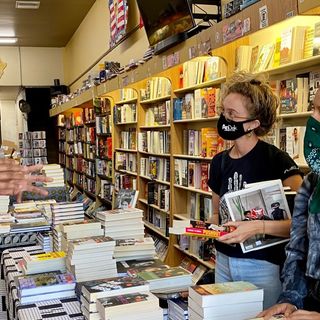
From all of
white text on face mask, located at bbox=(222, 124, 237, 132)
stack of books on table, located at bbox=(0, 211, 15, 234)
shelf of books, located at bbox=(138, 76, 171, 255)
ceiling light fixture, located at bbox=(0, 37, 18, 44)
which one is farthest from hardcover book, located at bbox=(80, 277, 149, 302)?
ceiling light fixture, located at bbox=(0, 37, 18, 44)

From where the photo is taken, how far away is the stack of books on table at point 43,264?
244 centimetres

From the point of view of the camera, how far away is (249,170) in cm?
205

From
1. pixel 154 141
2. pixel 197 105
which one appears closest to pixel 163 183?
pixel 154 141

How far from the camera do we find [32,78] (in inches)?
552

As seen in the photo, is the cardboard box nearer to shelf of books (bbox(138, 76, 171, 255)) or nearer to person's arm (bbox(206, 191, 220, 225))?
person's arm (bbox(206, 191, 220, 225))

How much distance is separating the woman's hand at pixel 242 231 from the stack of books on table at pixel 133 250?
93 centimetres

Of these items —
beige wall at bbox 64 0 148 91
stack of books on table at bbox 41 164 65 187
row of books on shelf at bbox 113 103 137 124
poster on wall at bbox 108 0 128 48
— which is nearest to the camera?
stack of books on table at bbox 41 164 65 187

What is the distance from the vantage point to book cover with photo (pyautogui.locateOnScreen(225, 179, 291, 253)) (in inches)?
73.7

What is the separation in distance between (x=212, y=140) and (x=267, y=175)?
2.34 m

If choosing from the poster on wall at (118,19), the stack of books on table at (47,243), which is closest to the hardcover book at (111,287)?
the stack of books on table at (47,243)

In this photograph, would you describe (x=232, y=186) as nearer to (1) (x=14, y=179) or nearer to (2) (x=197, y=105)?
(1) (x=14, y=179)

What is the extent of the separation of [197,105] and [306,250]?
3.10 metres

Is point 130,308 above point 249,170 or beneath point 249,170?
beneath

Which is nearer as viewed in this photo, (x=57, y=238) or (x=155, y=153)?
(x=57, y=238)
